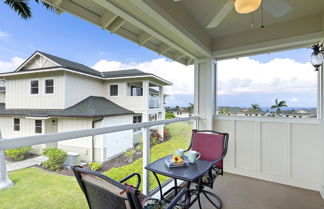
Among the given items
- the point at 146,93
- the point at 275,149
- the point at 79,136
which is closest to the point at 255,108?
the point at 275,149

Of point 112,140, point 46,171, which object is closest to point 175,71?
point 112,140

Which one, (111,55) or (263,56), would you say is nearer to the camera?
(263,56)

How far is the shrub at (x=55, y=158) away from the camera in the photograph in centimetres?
123

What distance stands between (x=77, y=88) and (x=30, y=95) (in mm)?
1156

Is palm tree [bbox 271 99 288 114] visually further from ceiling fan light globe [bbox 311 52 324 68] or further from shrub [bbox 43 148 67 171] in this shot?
shrub [bbox 43 148 67 171]

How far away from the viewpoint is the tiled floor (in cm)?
218

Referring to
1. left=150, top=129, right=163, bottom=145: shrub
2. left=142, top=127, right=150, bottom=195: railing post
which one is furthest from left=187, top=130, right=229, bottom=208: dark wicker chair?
left=142, top=127, right=150, bottom=195: railing post

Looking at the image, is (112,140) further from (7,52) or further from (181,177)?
(7,52)

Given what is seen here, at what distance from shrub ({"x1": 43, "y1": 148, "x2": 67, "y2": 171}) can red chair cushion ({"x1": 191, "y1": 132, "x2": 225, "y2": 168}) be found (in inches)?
72.9

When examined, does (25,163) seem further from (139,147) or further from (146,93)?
(146,93)

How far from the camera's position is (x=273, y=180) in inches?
113

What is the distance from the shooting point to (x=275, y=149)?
2887 millimetres

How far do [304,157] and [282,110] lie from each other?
0.85m

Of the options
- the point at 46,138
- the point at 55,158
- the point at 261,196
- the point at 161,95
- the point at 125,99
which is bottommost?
the point at 261,196
